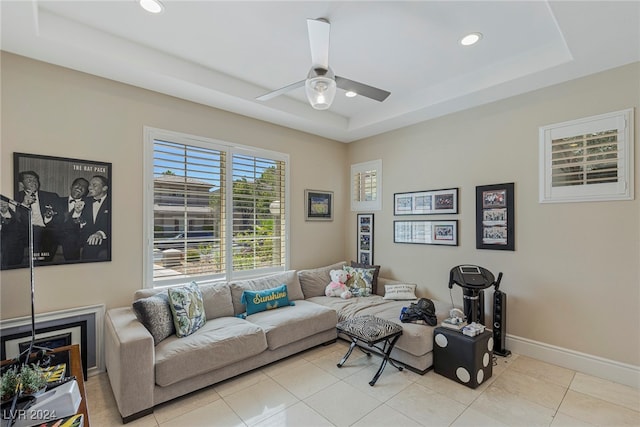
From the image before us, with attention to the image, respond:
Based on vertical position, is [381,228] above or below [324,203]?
below

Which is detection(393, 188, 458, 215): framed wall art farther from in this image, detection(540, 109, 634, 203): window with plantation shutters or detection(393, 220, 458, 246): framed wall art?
detection(540, 109, 634, 203): window with plantation shutters

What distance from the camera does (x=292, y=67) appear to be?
3.11 meters

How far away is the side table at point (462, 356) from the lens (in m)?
2.59

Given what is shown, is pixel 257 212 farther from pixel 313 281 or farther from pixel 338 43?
pixel 338 43

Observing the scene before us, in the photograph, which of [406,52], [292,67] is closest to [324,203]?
[292,67]

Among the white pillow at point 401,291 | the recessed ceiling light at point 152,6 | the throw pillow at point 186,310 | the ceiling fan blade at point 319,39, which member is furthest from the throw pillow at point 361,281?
the recessed ceiling light at point 152,6

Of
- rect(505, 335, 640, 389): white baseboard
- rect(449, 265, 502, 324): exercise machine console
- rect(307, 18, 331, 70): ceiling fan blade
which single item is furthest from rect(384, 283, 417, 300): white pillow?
rect(307, 18, 331, 70): ceiling fan blade

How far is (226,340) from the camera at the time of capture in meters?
2.63

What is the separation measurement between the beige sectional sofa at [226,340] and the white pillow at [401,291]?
100mm

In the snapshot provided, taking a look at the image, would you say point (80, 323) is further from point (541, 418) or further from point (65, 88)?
point (541, 418)

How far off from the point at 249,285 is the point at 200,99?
2.21 metres

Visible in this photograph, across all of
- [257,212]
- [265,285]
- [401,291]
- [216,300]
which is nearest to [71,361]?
[216,300]

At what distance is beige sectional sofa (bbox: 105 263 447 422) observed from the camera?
7.25 feet

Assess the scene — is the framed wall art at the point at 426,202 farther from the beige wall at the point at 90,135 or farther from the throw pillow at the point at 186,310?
the throw pillow at the point at 186,310
